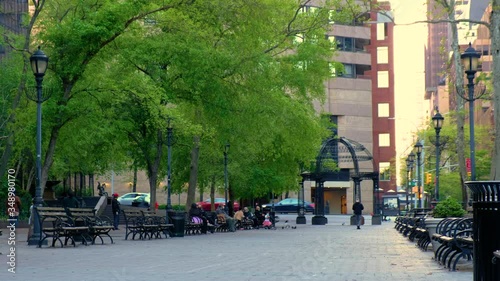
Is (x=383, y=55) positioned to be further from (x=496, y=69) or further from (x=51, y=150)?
(x=496, y=69)

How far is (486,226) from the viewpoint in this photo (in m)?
7.30

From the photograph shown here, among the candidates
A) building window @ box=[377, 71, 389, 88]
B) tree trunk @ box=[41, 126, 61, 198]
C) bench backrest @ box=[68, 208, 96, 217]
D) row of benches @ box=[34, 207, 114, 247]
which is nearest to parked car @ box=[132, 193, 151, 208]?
tree trunk @ box=[41, 126, 61, 198]

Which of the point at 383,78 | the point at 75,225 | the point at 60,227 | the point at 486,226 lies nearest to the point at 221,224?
the point at 75,225

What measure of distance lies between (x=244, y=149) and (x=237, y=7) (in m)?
20.1

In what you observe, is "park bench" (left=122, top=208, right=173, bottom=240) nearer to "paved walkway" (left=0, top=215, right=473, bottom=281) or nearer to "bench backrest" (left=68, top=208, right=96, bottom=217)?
"bench backrest" (left=68, top=208, right=96, bottom=217)

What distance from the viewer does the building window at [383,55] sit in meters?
119

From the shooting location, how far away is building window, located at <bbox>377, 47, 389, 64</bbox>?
11862 cm

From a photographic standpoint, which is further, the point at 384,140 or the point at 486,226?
the point at 384,140

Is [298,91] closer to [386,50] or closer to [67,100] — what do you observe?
[67,100]

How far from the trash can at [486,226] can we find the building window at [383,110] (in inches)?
4455

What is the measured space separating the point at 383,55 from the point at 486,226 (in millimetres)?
113064

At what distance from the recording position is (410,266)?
1736 cm

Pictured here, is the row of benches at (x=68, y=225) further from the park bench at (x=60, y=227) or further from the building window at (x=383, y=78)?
the building window at (x=383, y=78)

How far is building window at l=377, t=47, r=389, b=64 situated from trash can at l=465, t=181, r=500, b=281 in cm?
11262
